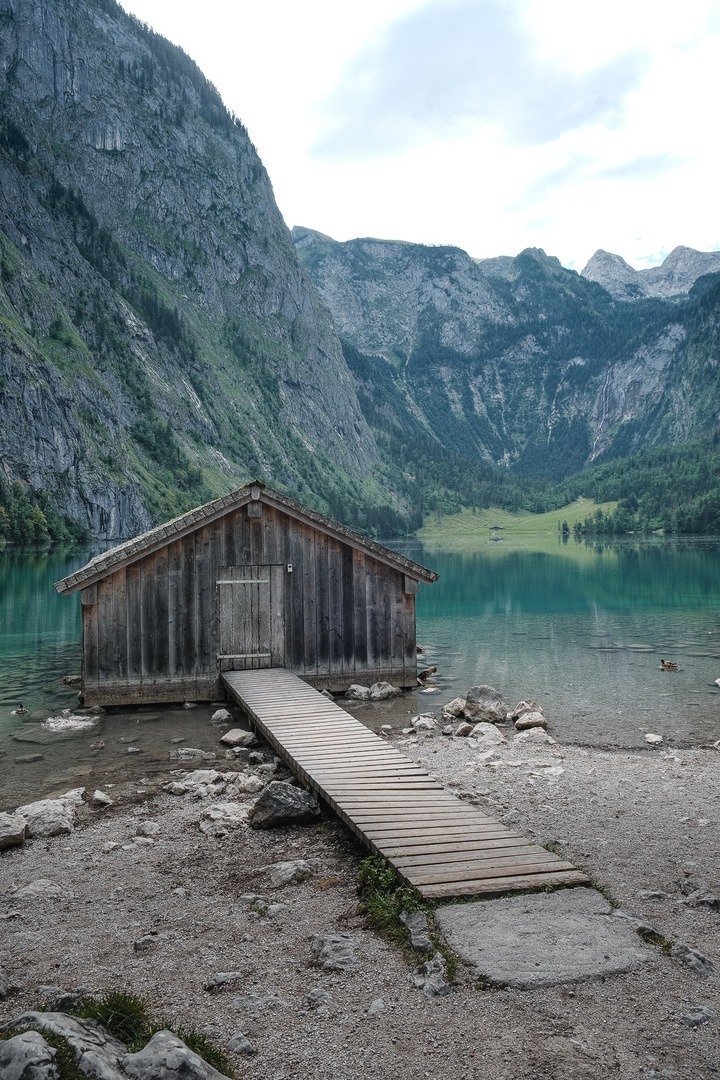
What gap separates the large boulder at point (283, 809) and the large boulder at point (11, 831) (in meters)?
2.84

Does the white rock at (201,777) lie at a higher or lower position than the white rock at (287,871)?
lower

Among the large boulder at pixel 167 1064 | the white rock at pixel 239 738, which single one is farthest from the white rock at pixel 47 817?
the large boulder at pixel 167 1064

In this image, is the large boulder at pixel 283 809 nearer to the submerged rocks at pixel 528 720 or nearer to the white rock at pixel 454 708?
the submerged rocks at pixel 528 720

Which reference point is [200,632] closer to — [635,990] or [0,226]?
[635,990]

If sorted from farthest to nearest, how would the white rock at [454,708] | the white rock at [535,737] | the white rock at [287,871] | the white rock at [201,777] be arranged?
the white rock at [454,708]
the white rock at [535,737]
the white rock at [201,777]
the white rock at [287,871]

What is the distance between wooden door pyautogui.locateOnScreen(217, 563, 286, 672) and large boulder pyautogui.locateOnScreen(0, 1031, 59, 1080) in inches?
566

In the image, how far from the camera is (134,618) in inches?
699

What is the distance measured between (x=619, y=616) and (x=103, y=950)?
3711 centimetres

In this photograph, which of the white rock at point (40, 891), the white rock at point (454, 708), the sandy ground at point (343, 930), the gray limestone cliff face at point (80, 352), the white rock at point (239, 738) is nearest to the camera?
the sandy ground at point (343, 930)

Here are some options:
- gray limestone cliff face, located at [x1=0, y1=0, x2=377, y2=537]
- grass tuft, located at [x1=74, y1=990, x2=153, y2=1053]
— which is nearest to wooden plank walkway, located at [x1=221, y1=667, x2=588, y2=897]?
grass tuft, located at [x1=74, y1=990, x2=153, y2=1053]

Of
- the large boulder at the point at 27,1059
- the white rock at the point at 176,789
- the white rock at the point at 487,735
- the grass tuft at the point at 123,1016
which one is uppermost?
the large boulder at the point at 27,1059

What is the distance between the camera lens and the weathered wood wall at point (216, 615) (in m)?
17.8

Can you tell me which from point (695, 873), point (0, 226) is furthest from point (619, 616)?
point (0, 226)

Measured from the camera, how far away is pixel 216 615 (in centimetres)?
1850
